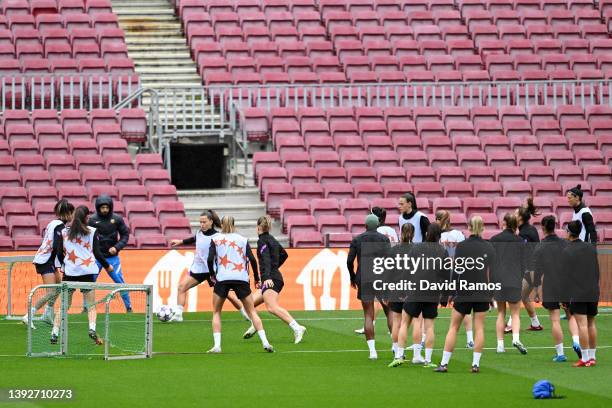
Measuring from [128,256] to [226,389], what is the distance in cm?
1046

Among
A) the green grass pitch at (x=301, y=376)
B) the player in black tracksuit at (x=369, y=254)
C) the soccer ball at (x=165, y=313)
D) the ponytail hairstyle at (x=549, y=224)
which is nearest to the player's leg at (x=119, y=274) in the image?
the soccer ball at (x=165, y=313)

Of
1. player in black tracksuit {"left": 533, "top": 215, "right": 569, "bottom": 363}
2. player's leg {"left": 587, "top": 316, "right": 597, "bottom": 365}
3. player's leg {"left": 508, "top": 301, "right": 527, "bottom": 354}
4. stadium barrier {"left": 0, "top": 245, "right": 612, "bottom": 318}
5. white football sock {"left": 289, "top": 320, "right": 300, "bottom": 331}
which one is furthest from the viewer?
stadium barrier {"left": 0, "top": 245, "right": 612, "bottom": 318}

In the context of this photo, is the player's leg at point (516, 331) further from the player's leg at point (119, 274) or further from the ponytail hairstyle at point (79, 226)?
the player's leg at point (119, 274)

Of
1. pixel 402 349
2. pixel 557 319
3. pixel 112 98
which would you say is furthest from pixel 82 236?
pixel 112 98

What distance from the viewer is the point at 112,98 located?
98.2ft

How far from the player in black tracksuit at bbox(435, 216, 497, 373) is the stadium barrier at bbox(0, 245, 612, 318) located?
857 centimetres

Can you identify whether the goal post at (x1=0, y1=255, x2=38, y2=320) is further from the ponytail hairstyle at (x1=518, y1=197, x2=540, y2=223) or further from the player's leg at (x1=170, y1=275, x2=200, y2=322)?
the ponytail hairstyle at (x1=518, y1=197, x2=540, y2=223)

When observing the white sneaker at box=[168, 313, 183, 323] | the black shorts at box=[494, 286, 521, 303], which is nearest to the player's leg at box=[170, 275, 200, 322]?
the white sneaker at box=[168, 313, 183, 323]

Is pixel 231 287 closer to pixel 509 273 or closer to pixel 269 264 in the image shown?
pixel 269 264

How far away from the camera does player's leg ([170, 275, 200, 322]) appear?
814 inches

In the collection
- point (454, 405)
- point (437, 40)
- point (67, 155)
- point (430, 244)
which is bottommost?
point (454, 405)

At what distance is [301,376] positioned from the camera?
48.1 ft

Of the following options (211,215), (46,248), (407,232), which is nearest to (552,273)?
(407,232)

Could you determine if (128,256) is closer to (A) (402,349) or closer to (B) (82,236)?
(B) (82,236)
